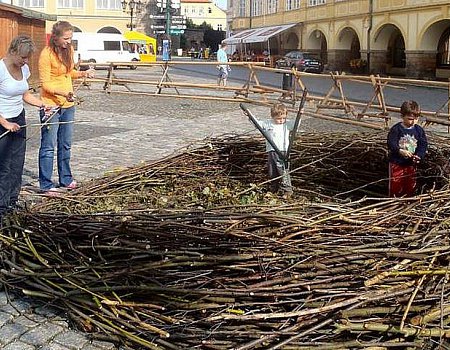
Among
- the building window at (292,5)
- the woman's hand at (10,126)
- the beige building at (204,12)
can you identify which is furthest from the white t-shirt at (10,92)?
the beige building at (204,12)

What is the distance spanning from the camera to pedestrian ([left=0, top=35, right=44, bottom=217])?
17.5 feet

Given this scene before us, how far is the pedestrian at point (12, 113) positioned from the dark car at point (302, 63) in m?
35.4

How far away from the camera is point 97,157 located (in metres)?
9.19

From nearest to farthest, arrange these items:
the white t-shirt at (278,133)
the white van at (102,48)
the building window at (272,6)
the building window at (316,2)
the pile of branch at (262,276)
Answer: the pile of branch at (262,276), the white t-shirt at (278,133), the building window at (316,2), the white van at (102,48), the building window at (272,6)

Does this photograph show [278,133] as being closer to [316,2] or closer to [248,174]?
[248,174]

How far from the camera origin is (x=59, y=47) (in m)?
6.48

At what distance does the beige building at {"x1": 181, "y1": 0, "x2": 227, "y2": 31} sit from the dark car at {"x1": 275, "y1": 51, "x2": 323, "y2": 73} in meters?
89.2

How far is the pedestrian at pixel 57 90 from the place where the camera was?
6441 millimetres

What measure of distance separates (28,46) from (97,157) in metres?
3.96

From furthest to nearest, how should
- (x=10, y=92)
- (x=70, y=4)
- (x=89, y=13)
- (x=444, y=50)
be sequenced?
(x=89, y=13) < (x=70, y=4) < (x=444, y=50) < (x=10, y=92)

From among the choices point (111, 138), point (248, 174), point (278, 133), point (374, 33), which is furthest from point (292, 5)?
point (278, 133)

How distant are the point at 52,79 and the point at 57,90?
0.15 metres

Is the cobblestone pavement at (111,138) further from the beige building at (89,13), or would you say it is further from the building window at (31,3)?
the beige building at (89,13)

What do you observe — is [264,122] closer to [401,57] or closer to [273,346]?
[273,346]
